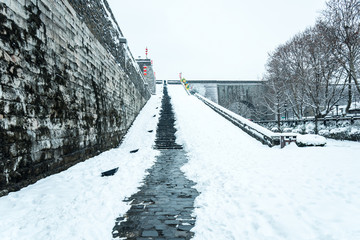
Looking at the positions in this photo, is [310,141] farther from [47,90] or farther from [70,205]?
[47,90]

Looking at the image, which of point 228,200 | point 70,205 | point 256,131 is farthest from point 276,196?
point 256,131

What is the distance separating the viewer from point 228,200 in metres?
3.66

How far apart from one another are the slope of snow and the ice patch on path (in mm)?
1448

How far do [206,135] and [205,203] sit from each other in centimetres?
705

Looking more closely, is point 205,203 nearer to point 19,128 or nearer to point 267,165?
point 267,165

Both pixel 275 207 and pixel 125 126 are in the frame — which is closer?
pixel 275 207

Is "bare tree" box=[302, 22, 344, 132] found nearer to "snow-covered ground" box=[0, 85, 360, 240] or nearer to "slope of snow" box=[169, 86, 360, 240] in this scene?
"slope of snow" box=[169, 86, 360, 240]

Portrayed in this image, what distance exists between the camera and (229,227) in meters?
2.79

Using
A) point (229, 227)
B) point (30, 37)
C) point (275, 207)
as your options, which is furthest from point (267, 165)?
point (30, 37)

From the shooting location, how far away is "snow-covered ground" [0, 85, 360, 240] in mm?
2586

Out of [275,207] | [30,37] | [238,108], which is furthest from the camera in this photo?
[238,108]

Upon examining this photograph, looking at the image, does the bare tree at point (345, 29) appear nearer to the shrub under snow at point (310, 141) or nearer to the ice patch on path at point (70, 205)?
the shrub under snow at point (310, 141)

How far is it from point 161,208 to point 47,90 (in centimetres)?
360

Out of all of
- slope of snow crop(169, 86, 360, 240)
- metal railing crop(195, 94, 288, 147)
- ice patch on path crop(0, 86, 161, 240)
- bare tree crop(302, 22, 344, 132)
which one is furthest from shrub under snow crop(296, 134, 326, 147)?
bare tree crop(302, 22, 344, 132)
